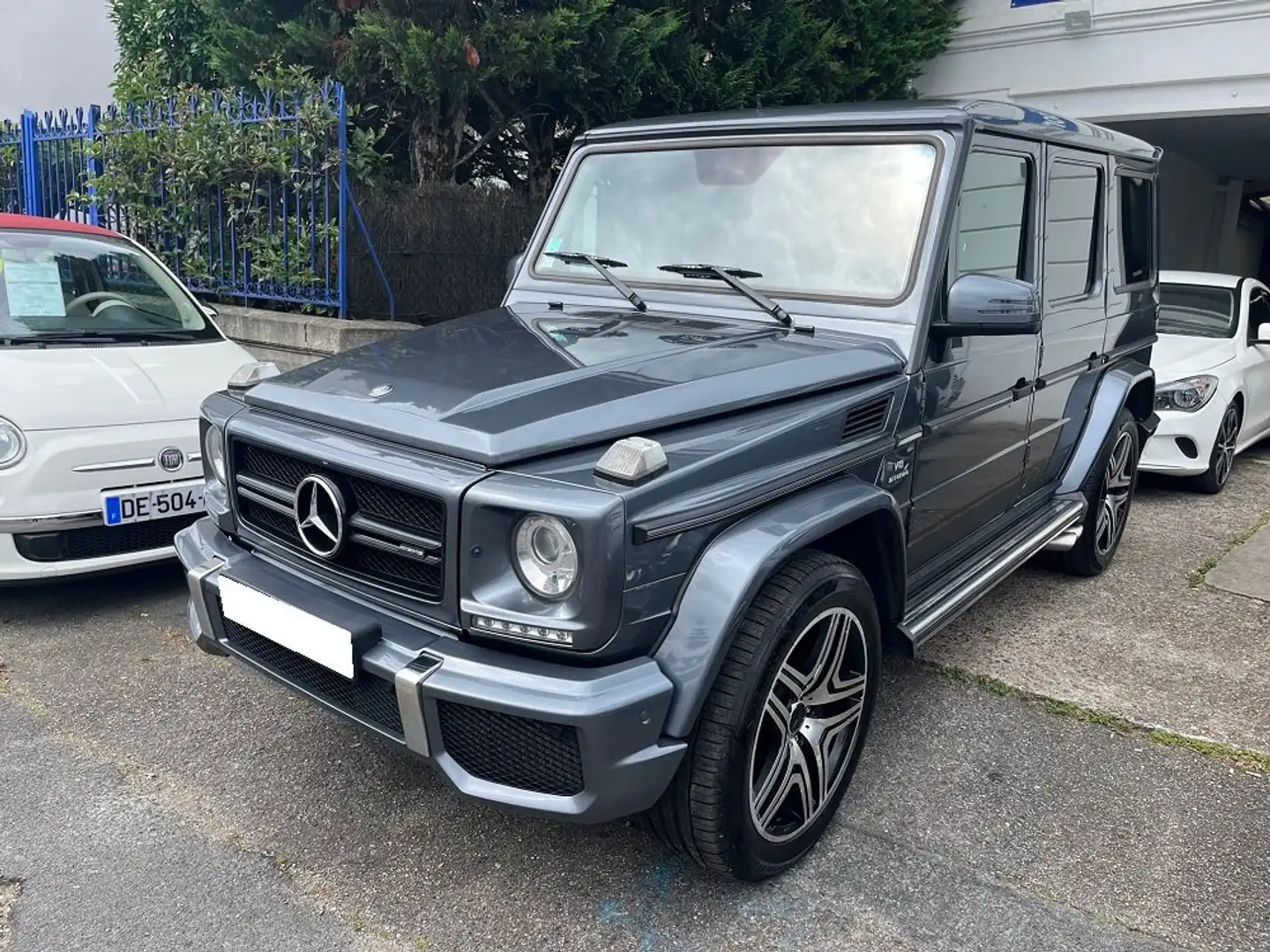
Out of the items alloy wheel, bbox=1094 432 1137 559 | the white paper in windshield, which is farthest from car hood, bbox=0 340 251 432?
alloy wheel, bbox=1094 432 1137 559

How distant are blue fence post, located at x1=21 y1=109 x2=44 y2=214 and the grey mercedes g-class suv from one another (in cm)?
699

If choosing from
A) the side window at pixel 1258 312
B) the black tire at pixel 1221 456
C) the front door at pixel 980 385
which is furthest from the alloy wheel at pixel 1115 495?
the side window at pixel 1258 312

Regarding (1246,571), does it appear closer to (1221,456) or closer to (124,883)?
(1221,456)

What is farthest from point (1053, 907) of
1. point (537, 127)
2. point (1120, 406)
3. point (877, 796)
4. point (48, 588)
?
point (537, 127)

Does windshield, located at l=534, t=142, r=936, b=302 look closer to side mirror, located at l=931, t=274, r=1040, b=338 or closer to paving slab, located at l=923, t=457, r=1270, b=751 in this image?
side mirror, located at l=931, t=274, r=1040, b=338

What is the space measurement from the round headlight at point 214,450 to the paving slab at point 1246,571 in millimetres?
4467

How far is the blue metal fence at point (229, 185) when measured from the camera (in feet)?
22.0

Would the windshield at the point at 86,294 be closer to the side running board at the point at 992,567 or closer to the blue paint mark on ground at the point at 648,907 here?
the blue paint mark on ground at the point at 648,907

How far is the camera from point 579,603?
2.14 m

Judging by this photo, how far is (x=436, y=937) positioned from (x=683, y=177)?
2.44m

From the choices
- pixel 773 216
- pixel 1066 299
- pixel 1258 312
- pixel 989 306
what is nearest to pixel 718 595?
pixel 989 306

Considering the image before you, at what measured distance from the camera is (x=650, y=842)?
2.85m

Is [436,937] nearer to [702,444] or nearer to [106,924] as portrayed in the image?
[106,924]

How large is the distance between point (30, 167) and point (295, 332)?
4.21m
